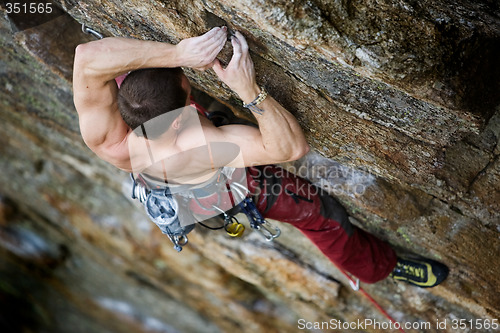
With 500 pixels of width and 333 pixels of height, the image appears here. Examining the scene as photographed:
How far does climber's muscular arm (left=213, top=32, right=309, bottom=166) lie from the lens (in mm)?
2068

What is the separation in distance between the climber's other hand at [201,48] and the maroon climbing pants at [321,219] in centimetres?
103

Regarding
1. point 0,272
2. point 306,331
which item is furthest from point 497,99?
point 0,272

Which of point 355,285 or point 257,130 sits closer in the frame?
point 257,130

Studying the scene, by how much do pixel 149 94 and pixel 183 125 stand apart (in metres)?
0.37

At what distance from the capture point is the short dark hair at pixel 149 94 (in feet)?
6.39

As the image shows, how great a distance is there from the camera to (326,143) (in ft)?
8.57

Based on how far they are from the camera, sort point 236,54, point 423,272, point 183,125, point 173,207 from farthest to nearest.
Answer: point 423,272 → point 173,207 → point 183,125 → point 236,54

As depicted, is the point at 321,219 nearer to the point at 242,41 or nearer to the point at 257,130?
the point at 257,130

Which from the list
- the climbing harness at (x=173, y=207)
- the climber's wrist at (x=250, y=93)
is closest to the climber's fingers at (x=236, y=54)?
the climber's wrist at (x=250, y=93)

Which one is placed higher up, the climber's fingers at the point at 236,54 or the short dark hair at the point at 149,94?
the climber's fingers at the point at 236,54

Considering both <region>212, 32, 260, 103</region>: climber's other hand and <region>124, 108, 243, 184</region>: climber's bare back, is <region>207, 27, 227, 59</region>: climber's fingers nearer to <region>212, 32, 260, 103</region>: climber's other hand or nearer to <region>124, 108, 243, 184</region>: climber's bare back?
<region>212, 32, 260, 103</region>: climber's other hand

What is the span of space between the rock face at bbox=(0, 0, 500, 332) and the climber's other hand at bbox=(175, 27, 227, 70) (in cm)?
9

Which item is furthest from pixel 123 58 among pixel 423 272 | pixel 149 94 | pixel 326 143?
pixel 423 272

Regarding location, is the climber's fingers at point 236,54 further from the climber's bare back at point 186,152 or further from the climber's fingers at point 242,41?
the climber's bare back at point 186,152
